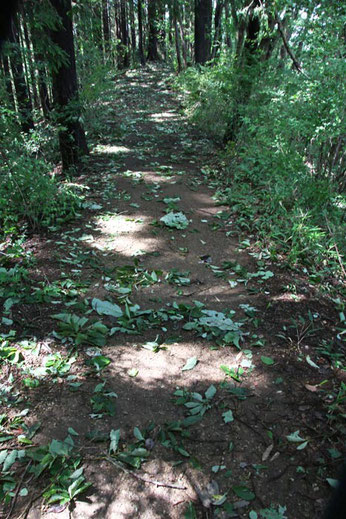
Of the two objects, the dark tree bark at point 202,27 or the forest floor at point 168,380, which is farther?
the dark tree bark at point 202,27

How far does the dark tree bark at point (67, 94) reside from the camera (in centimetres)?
651

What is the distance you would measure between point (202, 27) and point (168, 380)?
14733 mm

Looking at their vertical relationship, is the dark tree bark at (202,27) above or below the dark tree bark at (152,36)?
below

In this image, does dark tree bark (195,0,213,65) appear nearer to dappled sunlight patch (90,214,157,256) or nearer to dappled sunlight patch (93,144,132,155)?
dappled sunlight patch (93,144,132,155)

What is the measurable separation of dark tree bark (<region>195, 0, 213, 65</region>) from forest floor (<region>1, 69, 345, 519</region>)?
12042mm

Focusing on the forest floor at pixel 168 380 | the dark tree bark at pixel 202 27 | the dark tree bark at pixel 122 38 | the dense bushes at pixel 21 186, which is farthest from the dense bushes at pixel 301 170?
the dark tree bark at pixel 122 38

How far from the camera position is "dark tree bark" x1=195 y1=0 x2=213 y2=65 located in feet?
44.5

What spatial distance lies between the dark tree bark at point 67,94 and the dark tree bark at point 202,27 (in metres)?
8.14

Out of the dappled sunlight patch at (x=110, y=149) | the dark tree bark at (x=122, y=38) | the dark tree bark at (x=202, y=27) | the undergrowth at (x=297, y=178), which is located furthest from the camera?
the dark tree bark at (x=122, y=38)

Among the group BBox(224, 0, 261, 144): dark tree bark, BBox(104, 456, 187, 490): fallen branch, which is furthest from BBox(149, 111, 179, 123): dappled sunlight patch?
BBox(104, 456, 187, 490): fallen branch

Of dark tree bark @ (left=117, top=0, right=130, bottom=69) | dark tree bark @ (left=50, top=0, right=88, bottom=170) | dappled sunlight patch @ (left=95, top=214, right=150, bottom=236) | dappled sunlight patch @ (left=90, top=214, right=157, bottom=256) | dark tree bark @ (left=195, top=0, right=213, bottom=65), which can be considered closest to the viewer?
dappled sunlight patch @ (left=90, top=214, right=157, bottom=256)

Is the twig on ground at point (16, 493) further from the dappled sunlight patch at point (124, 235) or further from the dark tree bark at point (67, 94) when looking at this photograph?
the dark tree bark at point (67, 94)

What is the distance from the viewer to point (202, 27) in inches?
539

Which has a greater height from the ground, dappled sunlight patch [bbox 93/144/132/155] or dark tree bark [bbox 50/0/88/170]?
dark tree bark [bbox 50/0/88/170]
